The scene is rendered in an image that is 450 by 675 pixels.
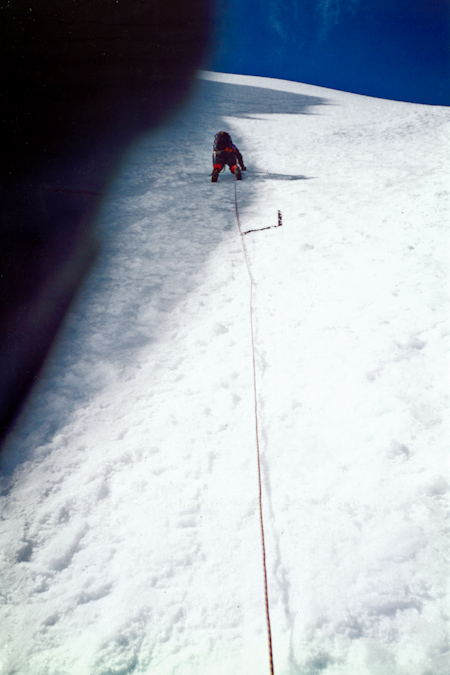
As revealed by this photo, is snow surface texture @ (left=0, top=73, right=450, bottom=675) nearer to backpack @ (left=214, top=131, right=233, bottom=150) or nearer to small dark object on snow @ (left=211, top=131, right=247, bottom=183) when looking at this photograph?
small dark object on snow @ (left=211, top=131, right=247, bottom=183)

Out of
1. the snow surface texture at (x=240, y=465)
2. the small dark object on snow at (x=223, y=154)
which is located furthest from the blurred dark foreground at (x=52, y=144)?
the small dark object on snow at (x=223, y=154)

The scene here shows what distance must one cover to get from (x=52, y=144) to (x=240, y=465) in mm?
7086

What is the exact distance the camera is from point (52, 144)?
6.38 m

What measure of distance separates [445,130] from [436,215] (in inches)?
253

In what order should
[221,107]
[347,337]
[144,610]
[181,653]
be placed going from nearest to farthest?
[181,653] → [144,610] → [347,337] → [221,107]

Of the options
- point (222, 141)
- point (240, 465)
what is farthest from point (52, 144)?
point (240, 465)

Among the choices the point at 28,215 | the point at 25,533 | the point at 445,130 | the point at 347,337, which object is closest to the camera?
the point at 25,533

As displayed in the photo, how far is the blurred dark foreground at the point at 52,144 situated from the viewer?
11.8 feet

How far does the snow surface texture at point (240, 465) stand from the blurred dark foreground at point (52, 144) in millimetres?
383

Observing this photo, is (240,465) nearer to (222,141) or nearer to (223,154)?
(223,154)

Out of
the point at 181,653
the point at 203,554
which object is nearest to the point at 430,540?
the point at 203,554

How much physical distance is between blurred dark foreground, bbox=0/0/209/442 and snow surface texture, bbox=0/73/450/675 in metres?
0.38

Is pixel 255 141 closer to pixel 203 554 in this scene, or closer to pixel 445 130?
pixel 445 130

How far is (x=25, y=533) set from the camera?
2.08 m
